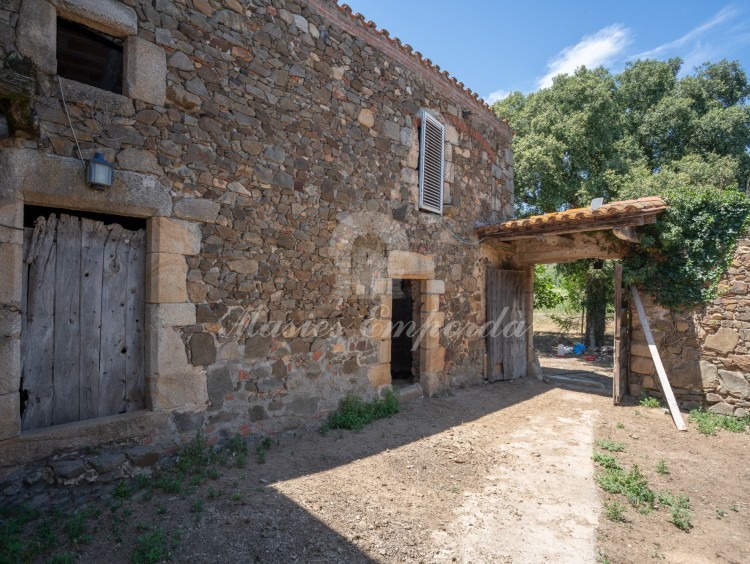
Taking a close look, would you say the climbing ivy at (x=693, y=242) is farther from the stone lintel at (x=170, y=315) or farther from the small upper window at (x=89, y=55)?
the small upper window at (x=89, y=55)

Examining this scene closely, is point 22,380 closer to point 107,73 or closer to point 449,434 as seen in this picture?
point 107,73

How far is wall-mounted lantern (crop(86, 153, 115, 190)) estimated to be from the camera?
3182 mm

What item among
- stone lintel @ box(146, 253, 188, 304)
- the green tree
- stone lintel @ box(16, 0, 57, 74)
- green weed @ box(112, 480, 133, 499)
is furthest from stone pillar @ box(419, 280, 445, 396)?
the green tree

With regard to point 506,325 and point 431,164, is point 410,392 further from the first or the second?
point 431,164

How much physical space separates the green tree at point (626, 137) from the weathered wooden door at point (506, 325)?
3878 millimetres

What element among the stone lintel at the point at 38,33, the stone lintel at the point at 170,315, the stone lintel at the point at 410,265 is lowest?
the stone lintel at the point at 170,315

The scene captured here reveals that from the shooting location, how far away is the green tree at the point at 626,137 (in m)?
10.7

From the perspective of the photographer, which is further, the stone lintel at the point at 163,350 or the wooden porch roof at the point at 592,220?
the wooden porch roof at the point at 592,220

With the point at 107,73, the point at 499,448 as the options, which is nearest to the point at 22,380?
the point at 107,73

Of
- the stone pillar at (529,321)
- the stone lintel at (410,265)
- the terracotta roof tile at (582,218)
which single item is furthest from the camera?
the stone pillar at (529,321)

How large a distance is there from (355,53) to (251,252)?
3.01 meters

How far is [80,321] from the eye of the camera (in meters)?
3.41

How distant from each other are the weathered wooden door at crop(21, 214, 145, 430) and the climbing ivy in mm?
6705

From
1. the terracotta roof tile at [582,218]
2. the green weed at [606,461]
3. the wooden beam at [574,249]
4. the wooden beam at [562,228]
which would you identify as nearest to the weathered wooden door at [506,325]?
the wooden beam at [574,249]
